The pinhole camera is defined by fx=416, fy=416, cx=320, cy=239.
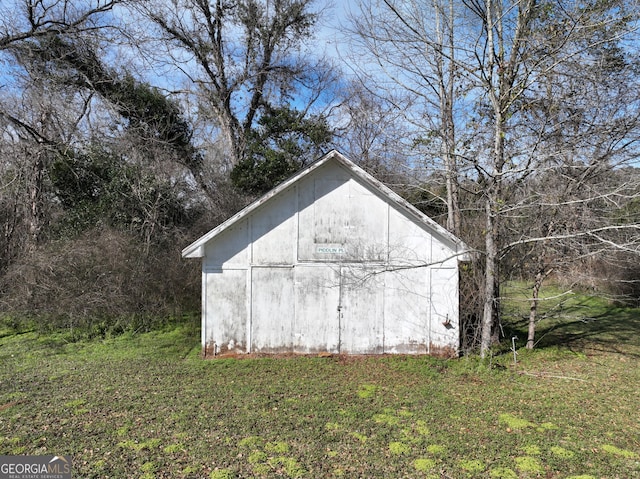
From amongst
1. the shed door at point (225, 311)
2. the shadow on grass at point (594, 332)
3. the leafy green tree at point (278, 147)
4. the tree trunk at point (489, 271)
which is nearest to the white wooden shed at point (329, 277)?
the shed door at point (225, 311)

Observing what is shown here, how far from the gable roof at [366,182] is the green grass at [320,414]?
2531 millimetres

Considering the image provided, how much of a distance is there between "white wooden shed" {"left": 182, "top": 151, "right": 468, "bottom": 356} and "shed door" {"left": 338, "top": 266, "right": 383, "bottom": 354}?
2 cm

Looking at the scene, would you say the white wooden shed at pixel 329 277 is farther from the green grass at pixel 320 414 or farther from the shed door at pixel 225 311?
the green grass at pixel 320 414

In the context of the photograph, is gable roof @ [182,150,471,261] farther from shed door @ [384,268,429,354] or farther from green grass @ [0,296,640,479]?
green grass @ [0,296,640,479]

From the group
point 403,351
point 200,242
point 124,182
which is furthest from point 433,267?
point 124,182

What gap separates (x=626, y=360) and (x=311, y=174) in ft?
29.5

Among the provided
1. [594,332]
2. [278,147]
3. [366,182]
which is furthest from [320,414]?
[278,147]

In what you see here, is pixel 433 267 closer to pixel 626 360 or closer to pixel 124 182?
pixel 626 360

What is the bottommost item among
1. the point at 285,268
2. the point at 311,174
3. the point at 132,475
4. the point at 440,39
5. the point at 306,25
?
the point at 132,475

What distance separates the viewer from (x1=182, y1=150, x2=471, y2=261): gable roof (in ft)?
30.5

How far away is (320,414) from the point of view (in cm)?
653

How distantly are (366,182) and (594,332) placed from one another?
983cm

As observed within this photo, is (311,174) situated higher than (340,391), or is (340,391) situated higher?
(311,174)

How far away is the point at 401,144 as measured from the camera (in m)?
9.95
